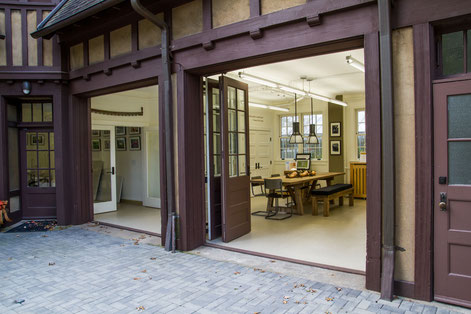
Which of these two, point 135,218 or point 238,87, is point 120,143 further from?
point 238,87

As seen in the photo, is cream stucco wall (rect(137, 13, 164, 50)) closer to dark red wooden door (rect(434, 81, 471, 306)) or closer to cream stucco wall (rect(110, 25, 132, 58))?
cream stucco wall (rect(110, 25, 132, 58))

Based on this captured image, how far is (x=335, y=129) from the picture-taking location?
1081 cm

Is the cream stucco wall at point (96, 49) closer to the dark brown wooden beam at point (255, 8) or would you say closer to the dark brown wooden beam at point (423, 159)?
the dark brown wooden beam at point (255, 8)

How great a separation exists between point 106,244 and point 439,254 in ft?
14.2

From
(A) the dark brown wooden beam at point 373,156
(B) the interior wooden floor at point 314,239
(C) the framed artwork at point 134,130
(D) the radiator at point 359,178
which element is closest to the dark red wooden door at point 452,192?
(A) the dark brown wooden beam at point 373,156

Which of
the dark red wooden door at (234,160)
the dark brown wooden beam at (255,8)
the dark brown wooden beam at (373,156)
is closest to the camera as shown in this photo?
the dark brown wooden beam at (373,156)

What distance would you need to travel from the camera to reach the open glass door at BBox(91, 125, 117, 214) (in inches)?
313

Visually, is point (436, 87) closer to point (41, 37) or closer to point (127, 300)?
point (127, 300)

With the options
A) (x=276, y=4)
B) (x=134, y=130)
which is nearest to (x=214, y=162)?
(x=276, y=4)

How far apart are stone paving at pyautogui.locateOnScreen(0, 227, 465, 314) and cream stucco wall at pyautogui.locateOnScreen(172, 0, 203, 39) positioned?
2.98 metres

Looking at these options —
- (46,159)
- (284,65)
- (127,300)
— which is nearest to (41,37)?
(46,159)

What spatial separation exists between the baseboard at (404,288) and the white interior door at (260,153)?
310 inches

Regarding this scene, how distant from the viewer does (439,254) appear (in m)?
3.01

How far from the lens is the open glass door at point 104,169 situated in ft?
26.0
